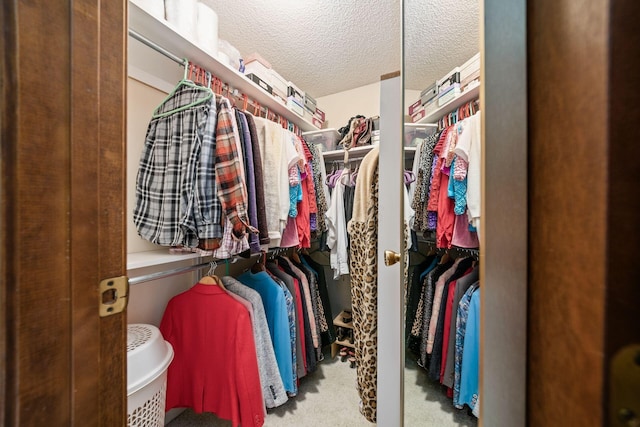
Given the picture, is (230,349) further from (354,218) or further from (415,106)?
(415,106)

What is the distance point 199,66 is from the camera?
100 centimetres

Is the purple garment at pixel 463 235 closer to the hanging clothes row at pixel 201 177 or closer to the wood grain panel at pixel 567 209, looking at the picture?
the wood grain panel at pixel 567 209

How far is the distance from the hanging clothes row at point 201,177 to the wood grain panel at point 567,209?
0.76 metres

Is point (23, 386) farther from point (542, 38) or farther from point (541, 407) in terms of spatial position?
point (542, 38)

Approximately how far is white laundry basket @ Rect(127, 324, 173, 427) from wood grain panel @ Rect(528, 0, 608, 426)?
95 cm

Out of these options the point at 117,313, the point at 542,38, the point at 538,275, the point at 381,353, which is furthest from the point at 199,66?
the point at 381,353

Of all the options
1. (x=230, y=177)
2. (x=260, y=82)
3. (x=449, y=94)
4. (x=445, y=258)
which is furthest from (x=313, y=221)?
(x=449, y=94)

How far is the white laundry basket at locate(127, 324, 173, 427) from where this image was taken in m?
0.67

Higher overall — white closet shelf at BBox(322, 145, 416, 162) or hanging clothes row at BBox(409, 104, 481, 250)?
white closet shelf at BBox(322, 145, 416, 162)

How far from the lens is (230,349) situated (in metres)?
0.93

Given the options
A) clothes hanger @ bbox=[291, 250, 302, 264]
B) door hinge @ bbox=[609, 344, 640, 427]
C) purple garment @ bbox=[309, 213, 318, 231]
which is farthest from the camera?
clothes hanger @ bbox=[291, 250, 302, 264]

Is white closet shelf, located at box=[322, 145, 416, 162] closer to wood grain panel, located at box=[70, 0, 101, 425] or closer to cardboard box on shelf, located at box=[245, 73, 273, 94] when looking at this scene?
cardboard box on shelf, located at box=[245, 73, 273, 94]

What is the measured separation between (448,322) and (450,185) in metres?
0.32

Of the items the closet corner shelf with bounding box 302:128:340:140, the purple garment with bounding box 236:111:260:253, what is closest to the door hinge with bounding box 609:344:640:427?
the purple garment with bounding box 236:111:260:253
